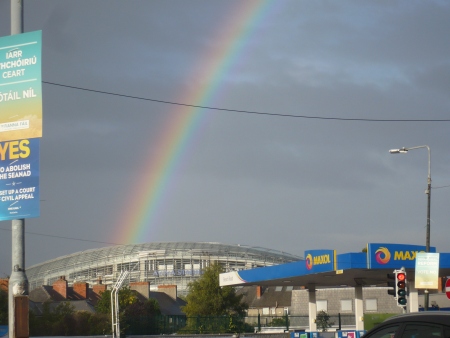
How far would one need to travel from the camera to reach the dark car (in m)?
7.90

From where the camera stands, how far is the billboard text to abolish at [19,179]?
996 cm

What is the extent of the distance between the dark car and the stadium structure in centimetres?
12567

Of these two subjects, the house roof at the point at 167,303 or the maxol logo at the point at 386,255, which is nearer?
the maxol logo at the point at 386,255

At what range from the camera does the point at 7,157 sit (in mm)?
10180

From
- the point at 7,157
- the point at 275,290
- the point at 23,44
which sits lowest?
the point at 275,290

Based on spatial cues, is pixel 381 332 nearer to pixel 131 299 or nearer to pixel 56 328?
pixel 56 328

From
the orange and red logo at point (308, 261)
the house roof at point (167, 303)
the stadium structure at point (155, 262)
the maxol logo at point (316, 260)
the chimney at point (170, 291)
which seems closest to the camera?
the maxol logo at point (316, 260)

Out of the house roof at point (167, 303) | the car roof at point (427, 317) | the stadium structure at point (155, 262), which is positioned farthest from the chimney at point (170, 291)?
the car roof at point (427, 317)

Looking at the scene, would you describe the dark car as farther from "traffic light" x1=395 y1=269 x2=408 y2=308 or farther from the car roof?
"traffic light" x1=395 y1=269 x2=408 y2=308

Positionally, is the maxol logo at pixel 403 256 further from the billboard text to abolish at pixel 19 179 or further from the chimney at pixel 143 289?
the chimney at pixel 143 289

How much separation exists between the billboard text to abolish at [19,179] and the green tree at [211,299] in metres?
55.9

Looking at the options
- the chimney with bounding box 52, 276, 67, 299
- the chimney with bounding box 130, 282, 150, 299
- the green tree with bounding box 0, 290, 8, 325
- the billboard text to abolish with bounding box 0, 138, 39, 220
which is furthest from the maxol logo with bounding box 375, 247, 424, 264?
the chimney with bounding box 130, 282, 150, 299

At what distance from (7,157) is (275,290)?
274 feet

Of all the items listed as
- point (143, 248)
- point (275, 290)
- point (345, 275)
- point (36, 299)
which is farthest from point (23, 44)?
point (143, 248)
